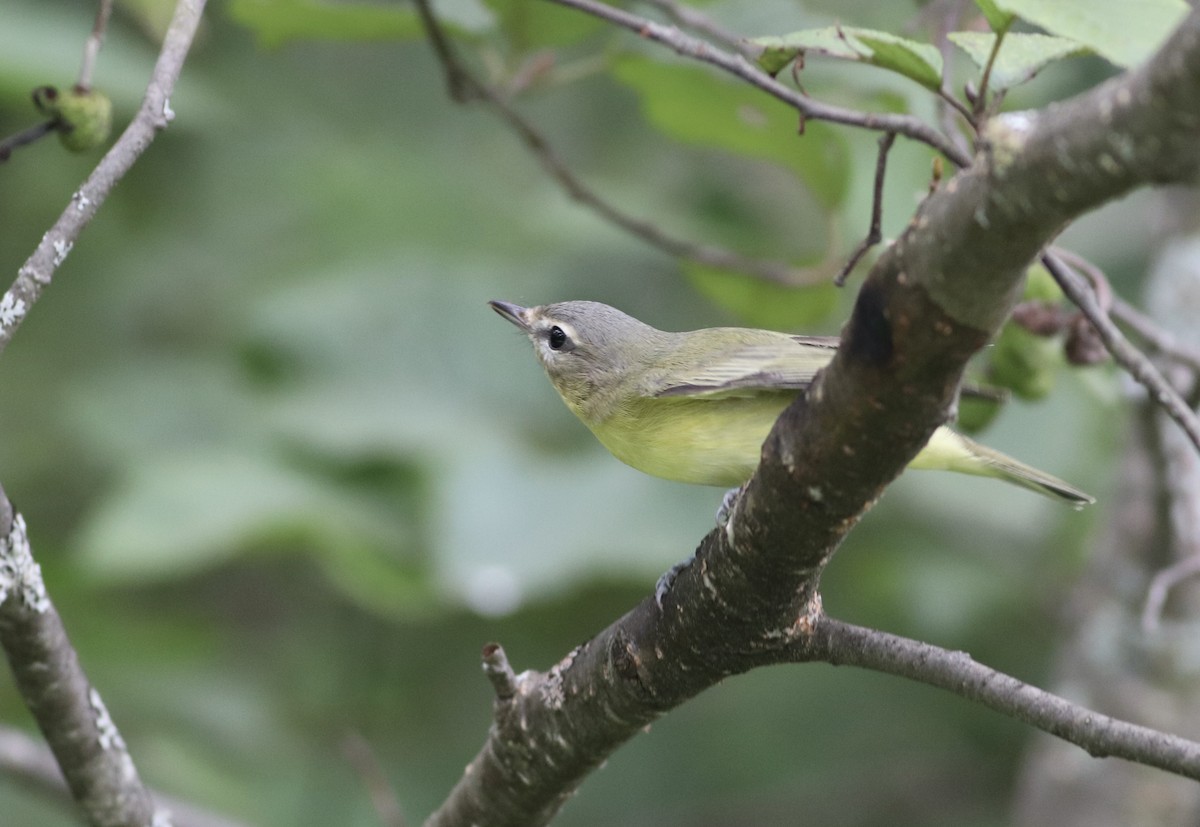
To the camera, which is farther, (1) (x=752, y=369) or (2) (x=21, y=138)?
(1) (x=752, y=369)

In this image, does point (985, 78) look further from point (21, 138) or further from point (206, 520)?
point (206, 520)

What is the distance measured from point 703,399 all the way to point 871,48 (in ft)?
3.89

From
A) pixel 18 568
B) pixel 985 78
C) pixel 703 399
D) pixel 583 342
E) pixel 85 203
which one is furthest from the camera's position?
pixel 583 342

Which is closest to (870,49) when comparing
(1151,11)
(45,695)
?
(1151,11)

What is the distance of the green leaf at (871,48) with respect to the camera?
1.86 meters

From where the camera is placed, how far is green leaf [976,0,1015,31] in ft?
5.68

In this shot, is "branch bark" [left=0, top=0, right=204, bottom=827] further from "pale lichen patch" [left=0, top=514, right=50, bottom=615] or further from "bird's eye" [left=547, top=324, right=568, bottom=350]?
"bird's eye" [left=547, top=324, right=568, bottom=350]

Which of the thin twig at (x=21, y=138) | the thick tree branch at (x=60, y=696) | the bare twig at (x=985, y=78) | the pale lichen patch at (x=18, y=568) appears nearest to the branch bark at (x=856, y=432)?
the bare twig at (x=985, y=78)

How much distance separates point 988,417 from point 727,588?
1.40m

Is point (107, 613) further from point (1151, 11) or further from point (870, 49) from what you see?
point (1151, 11)

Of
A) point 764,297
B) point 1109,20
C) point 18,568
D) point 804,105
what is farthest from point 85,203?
point 764,297

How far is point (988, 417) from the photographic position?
3.21 m

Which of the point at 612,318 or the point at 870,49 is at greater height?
the point at 870,49

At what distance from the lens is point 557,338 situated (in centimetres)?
383
